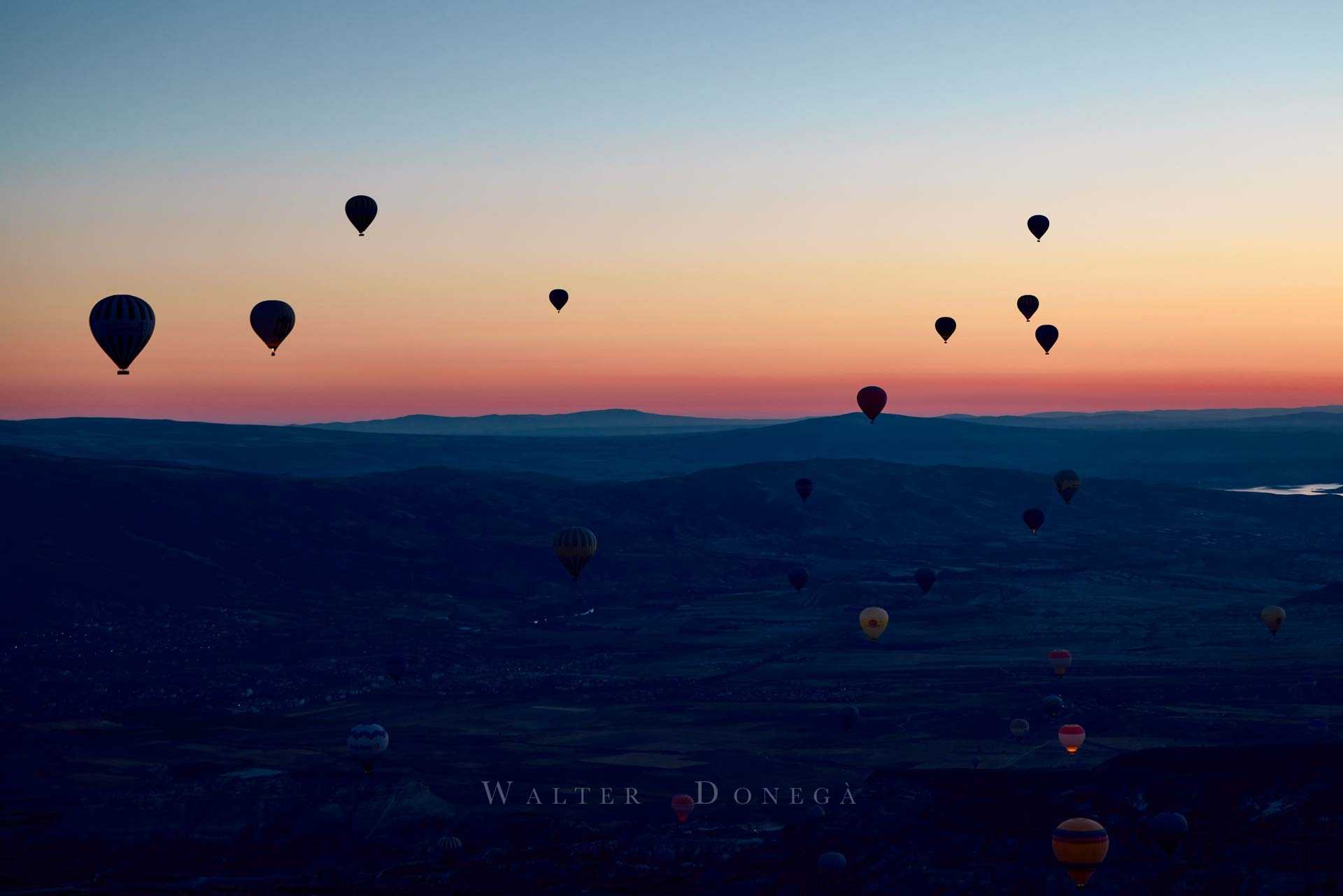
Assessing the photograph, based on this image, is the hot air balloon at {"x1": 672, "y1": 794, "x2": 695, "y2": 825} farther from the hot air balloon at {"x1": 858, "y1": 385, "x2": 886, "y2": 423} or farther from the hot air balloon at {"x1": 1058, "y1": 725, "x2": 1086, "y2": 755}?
the hot air balloon at {"x1": 858, "y1": 385, "x2": 886, "y2": 423}

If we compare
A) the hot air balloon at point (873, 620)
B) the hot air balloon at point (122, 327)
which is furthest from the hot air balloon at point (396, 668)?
the hot air balloon at point (122, 327)

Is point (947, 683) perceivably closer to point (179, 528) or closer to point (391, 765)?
point (391, 765)

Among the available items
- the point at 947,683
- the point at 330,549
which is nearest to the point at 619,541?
the point at 330,549

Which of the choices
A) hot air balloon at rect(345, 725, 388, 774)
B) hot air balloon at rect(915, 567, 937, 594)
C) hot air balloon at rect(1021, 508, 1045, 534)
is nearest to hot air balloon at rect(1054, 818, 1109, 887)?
hot air balloon at rect(345, 725, 388, 774)

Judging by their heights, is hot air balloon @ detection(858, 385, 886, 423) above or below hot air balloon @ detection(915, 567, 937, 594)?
above

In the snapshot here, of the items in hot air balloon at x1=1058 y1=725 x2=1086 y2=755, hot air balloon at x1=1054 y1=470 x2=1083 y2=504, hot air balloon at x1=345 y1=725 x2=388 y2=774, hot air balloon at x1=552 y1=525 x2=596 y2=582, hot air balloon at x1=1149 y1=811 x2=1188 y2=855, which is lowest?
hot air balloon at x1=1058 y1=725 x2=1086 y2=755

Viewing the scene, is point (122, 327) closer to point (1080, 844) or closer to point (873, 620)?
point (1080, 844)
